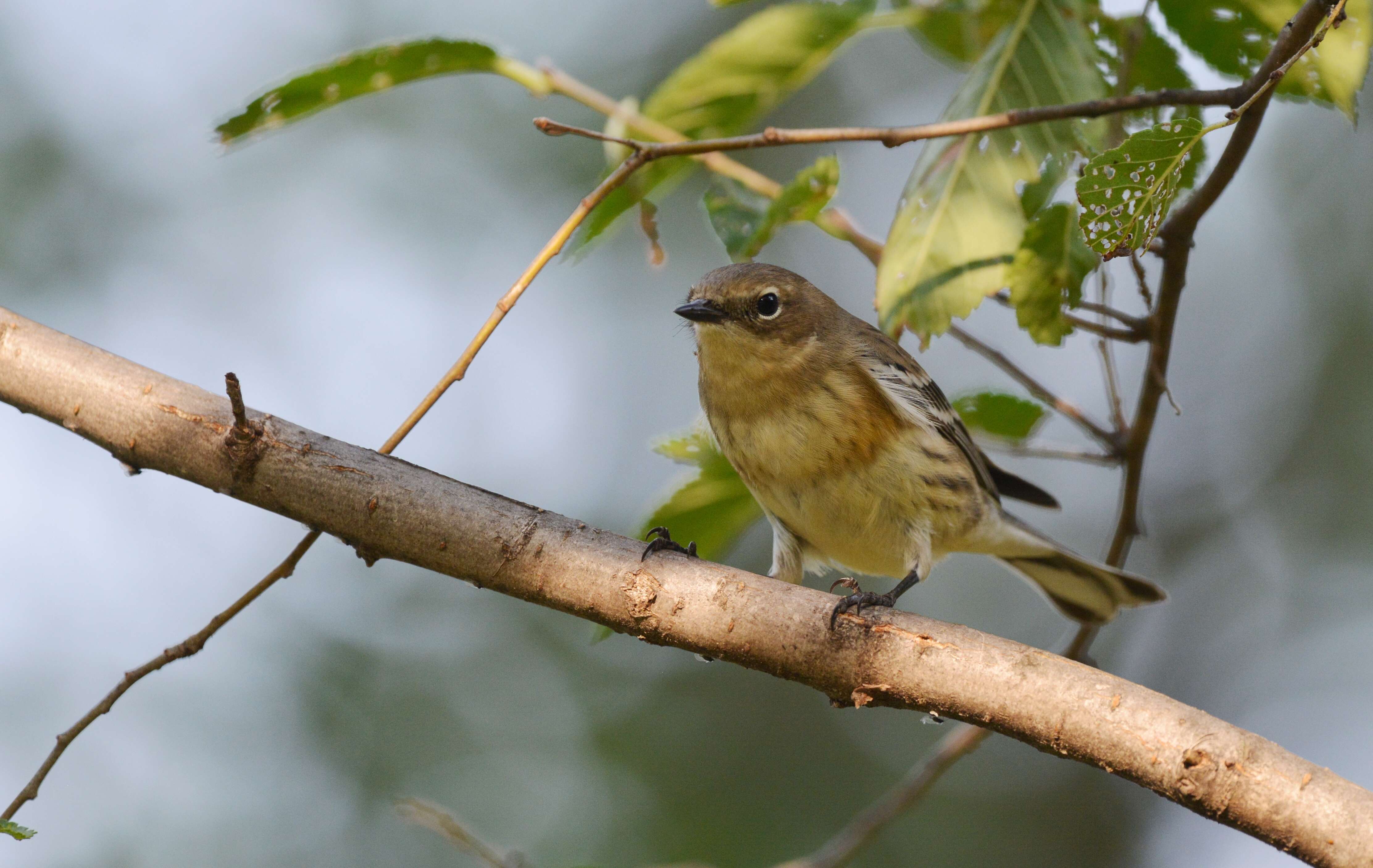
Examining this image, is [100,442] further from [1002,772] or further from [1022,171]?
[1002,772]

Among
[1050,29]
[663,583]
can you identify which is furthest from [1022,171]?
[663,583]

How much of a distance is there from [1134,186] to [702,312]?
2001mm

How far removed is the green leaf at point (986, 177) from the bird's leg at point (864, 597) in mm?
786

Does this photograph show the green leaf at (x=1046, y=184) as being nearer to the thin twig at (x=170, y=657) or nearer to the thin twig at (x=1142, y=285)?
the thin twig at (x=1142, y=285)

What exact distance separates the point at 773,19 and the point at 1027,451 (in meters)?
1.85

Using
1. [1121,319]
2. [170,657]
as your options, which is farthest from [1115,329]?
[170,657]

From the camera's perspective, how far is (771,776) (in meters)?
8.80

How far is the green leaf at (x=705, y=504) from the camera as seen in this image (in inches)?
140

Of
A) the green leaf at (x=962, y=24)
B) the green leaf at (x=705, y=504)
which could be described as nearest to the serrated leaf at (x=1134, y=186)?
the green leaf at (x=962, y=24)

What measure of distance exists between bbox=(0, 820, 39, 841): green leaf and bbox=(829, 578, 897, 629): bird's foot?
5.15ft

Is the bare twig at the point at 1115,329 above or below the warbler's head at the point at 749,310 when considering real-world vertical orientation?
below

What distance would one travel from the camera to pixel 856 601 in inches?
95.3

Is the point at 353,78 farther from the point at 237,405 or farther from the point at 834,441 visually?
the point at 834,441

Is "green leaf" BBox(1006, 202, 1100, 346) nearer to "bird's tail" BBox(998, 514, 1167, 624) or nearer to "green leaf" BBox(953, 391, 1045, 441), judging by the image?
"green leaf" BBox(953, 391, 1045, 441)
